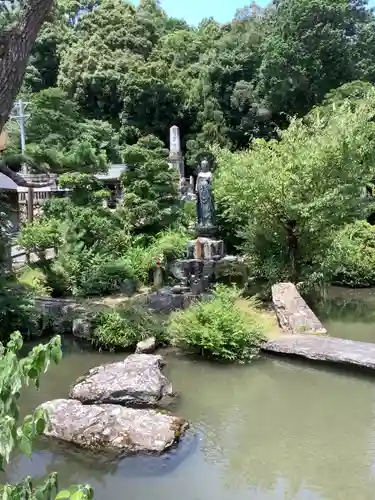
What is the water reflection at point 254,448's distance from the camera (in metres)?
4.52

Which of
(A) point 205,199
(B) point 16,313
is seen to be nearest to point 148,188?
(A) point 205,199

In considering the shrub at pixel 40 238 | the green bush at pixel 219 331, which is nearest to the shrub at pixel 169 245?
the shrub at pixel 40 238

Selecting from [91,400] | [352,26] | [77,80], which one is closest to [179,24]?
[77,80]

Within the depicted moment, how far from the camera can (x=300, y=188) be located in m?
9.58

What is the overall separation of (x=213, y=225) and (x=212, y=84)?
14.6 m

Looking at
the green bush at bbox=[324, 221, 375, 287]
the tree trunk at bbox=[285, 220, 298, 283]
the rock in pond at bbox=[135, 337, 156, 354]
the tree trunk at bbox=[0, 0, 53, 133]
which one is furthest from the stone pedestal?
the tree trunk at bbox=[0, 0, 53, 133]

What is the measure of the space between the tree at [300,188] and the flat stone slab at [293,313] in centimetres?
120

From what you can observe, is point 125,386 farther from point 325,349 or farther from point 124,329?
point 325,349

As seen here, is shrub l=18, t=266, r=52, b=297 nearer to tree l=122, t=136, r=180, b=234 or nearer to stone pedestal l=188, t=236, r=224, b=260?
tree l=122, t=136, r=180, b=234

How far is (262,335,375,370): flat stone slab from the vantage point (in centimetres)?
701

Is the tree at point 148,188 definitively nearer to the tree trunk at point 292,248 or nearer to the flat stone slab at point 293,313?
the tree trunk at point 292,248

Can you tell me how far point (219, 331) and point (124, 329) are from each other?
150 cm

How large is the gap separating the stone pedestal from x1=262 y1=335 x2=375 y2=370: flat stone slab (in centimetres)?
417

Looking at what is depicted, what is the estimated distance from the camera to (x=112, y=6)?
90.7ft
